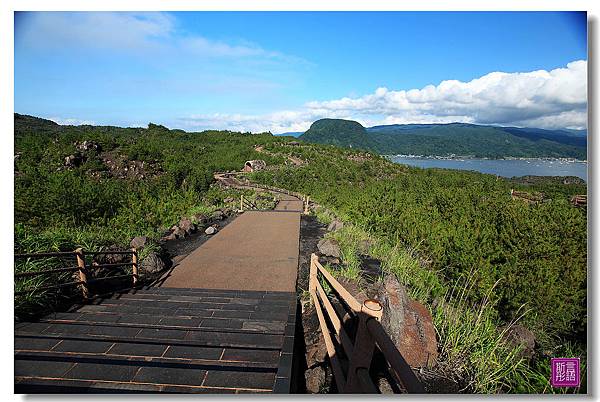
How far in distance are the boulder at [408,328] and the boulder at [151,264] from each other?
444 centimetres

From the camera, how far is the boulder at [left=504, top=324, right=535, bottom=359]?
316 centimetres

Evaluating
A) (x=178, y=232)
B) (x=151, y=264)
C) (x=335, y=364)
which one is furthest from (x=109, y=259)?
(x=335, y=364)

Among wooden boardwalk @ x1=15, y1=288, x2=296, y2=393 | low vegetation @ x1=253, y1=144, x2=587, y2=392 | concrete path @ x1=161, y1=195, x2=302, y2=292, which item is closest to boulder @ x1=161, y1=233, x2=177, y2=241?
concrete path @ x1=161, y1=195, x2=302, y2=292

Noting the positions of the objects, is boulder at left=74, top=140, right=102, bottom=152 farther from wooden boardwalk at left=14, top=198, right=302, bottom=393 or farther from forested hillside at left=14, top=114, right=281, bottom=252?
wooden boardwalk at left=14, top=198, right=302, bottom=393

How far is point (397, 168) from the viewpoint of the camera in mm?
37594

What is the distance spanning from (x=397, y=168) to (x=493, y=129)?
192451mm

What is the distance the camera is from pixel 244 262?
609cm

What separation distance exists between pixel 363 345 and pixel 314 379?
1279 millimetres

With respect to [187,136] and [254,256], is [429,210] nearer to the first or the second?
[254,256]

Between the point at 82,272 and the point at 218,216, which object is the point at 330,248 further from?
the point at 218,216

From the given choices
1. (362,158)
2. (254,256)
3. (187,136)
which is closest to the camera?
(254,256)

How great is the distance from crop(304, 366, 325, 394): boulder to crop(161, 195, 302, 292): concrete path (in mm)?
1902

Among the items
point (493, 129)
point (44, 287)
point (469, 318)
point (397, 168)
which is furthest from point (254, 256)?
point (493, 129)
